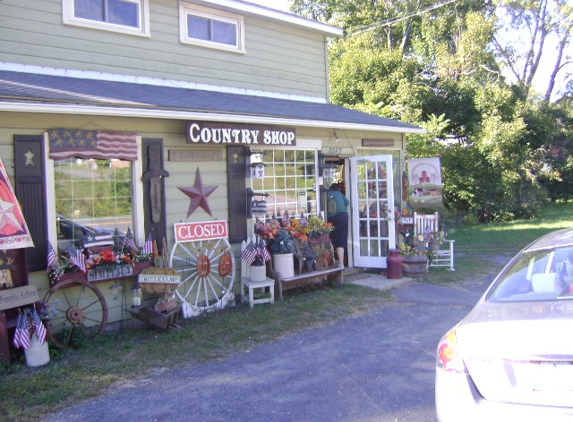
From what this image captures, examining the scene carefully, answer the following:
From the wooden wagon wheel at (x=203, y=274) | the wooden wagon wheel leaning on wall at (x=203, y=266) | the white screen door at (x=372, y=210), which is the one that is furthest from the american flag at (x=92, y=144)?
the white screen door at (x=372, y=210)

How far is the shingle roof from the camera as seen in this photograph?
608 cm

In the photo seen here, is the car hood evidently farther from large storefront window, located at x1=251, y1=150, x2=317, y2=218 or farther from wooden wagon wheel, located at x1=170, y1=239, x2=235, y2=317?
large storefront window, located at x1=251, y1=150, x2=317, y2=218

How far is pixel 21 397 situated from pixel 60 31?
204 inches

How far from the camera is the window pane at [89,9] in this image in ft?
25.9

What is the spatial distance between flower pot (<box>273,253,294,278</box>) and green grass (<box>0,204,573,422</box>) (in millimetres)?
420

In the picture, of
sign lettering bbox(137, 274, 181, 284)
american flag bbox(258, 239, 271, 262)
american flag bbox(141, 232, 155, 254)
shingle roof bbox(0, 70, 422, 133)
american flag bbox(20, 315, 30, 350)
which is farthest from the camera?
american flag bbox(258, 239, 271, 262)

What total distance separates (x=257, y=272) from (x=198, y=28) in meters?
4.61

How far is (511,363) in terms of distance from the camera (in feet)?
9.76

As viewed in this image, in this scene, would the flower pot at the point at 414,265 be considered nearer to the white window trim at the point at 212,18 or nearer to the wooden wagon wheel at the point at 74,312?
the white window trim at the point at 212,18

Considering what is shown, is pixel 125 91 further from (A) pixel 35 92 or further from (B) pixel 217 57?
(B) pixel 217 57

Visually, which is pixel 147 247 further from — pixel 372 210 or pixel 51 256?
pixel 372 210

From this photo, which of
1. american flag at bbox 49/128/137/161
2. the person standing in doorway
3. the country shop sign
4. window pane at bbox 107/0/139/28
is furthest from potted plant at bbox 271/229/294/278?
window pane at bbox 107/0/139/28

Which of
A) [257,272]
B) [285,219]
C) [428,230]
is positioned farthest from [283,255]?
[428,230]

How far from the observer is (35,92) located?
6.07 meters
